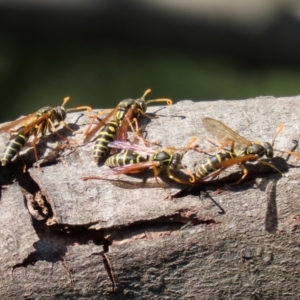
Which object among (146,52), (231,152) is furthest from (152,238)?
(146,52)

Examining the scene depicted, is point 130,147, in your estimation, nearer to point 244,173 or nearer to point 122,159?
point 122,159

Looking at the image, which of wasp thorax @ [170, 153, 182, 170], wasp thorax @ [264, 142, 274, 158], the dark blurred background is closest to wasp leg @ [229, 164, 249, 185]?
wasp thorax @ [264, 142, 274, 158]

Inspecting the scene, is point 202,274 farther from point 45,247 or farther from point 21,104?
point 21,104

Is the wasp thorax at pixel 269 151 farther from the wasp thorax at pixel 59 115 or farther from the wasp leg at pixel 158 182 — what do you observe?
the wasp thorax at pixel 59 115

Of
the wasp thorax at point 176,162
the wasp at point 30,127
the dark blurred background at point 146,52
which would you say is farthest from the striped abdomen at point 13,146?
the dark blurred background at point 146,52

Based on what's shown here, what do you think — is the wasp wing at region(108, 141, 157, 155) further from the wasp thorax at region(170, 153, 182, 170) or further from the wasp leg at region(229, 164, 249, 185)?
the wasp leg at region(229, 164, 249, 185)

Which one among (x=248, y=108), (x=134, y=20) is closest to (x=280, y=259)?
(x=248, y=108)
